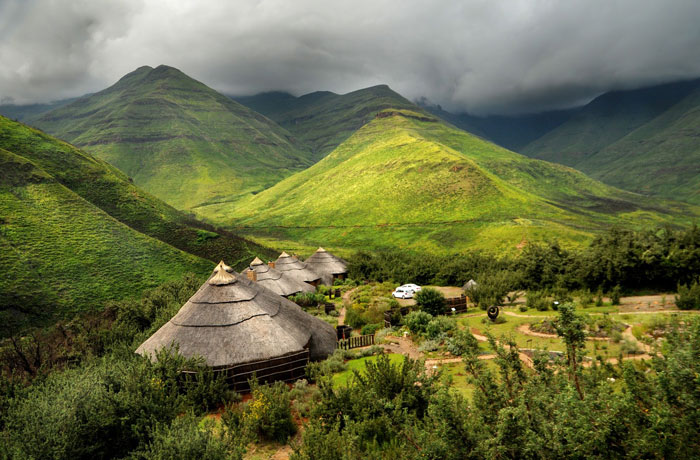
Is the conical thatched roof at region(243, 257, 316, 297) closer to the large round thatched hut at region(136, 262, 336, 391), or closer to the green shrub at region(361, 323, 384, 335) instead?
the green shrub at region(361, 323, 384, 335)

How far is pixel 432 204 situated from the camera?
357 ft

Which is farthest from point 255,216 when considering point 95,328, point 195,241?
point 95,328

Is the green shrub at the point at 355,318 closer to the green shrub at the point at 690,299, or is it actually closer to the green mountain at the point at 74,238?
the green shrub at the point at 690,299

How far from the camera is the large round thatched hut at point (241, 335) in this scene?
1555 cm

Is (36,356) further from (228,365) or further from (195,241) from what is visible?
(195,241)

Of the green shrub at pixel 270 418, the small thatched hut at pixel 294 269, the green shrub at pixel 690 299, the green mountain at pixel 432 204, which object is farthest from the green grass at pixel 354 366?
the green mountain at pixel 432 204

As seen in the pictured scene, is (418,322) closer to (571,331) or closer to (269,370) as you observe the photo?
(269,370)

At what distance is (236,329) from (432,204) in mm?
98082

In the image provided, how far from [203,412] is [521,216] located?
9536cm

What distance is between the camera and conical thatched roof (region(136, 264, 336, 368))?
622 inches

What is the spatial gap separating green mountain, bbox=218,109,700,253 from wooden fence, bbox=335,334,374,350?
194ft

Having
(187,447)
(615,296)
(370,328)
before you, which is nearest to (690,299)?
(615,296)

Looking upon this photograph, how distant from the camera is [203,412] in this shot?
1308 centimetres

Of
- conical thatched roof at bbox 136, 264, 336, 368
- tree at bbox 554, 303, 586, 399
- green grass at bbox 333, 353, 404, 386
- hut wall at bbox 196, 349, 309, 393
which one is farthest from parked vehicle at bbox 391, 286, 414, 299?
tree at bbox 554, 303, 586, 399
